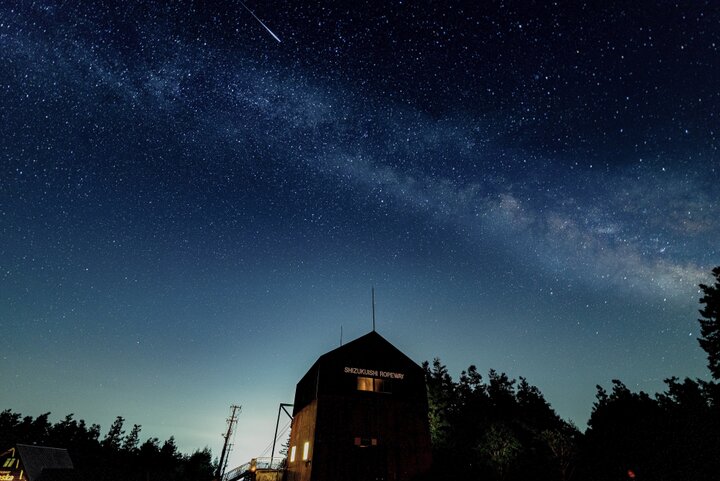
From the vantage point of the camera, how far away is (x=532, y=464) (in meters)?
44.2

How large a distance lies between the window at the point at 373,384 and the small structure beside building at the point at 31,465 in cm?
3531

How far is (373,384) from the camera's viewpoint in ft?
92.4

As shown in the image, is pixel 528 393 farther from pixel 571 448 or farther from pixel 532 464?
pixel 571 448

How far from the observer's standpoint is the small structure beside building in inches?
1481

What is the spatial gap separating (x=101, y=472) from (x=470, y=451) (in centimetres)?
4157

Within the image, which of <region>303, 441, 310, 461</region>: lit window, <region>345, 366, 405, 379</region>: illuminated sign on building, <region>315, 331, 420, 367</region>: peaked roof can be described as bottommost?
<region>303, 441, 310, 461</region>: lit window

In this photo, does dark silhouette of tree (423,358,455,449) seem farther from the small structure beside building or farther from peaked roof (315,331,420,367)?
A: the small structure beside building

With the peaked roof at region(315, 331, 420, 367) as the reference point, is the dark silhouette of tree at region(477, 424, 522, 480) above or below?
below

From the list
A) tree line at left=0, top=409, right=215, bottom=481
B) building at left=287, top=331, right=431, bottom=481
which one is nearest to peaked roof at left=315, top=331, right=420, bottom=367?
building at left=287, top=331, right=431, bottom=481

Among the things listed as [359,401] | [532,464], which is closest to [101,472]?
[359,401]

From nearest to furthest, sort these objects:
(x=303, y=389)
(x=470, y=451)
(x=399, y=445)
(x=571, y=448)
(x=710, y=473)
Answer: (x=399, y=445) → (x=710, y=473) → (x=303, y=389) → (x=571, y=448) → (x=470, y=451)

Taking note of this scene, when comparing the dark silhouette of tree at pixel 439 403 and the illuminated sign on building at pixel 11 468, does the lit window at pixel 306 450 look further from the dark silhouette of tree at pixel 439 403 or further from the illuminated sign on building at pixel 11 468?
the illuminated sign on building at pixel 11 468

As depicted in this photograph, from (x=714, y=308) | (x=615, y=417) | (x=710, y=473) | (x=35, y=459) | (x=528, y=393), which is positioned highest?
(x=528, y=393)

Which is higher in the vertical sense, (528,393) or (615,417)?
(528,393)
